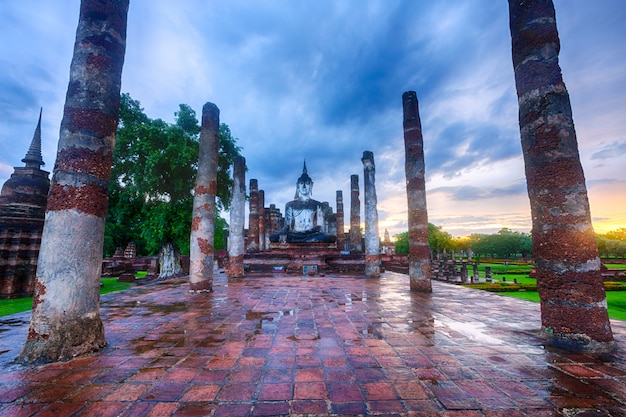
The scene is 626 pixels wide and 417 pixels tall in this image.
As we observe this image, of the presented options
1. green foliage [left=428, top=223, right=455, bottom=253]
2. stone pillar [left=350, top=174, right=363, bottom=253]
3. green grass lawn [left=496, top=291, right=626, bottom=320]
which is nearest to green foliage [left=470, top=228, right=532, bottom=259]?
green foliage [left=428, top=223, right=455, bottom=253]

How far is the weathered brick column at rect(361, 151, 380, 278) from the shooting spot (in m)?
12.5

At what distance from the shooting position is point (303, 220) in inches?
875

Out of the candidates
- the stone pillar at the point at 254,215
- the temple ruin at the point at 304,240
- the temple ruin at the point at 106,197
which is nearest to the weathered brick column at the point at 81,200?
the temple ruin at the point at 106,197

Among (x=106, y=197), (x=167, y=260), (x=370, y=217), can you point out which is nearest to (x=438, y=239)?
(x=370, y=217)

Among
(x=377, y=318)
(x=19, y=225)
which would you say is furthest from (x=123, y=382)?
(x=19, y=225)

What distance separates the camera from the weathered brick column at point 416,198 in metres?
8.16

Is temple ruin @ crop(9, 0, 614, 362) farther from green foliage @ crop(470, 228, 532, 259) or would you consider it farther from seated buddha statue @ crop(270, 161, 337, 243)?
green foliage @ crop(470, 228, 532, 259)

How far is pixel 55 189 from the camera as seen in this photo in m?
3.45

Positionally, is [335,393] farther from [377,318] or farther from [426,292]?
[426,292]

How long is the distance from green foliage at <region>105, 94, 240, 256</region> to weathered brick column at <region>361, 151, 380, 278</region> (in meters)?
7.00

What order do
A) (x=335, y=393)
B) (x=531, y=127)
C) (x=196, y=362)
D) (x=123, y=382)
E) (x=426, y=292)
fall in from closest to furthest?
(x=335, y=393) → (x=123, y=382) → (x=196, y=362) → (x=531, y=127) → (x=426, y=292)

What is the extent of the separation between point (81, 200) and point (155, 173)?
31.1 ft

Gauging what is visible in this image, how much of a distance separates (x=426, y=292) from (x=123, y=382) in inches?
288

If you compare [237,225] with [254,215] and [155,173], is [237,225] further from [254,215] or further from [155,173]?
[254,215]
